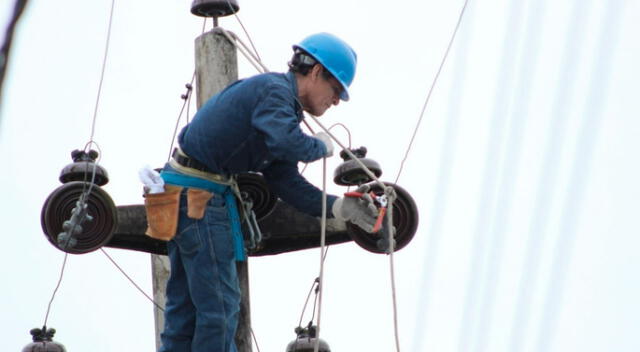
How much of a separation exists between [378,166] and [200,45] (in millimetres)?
1107

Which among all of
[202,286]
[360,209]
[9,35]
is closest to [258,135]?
[360,209]

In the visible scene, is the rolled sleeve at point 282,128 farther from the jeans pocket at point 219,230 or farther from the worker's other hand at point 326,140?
the jeans pocket at point 219,230

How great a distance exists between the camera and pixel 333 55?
4535mm

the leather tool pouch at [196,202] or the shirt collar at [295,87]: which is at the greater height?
the shirt collar at [295,87]

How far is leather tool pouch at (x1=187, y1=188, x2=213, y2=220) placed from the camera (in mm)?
4547

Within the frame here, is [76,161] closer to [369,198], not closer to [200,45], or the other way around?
[200,45]

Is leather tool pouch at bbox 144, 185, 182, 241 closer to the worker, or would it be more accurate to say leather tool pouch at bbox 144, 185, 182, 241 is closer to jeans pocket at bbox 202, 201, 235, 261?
the worker

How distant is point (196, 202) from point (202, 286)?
36cm

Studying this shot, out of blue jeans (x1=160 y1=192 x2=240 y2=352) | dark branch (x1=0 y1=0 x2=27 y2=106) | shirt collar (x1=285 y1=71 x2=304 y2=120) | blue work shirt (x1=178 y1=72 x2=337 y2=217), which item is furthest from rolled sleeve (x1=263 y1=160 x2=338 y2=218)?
dark branch (x1=0 y1=0 x2=27 y2=106)

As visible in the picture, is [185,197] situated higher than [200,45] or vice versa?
[200,45]

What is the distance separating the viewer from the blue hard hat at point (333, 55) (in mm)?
4520

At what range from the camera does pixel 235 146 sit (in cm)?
445

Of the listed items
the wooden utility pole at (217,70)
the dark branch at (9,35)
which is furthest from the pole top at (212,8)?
the dark branch at (9,35)

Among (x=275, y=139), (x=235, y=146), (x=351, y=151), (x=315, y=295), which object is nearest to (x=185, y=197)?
(x=235, y=146)
